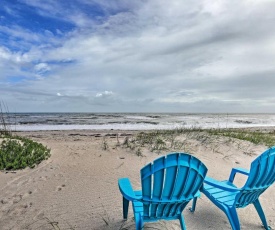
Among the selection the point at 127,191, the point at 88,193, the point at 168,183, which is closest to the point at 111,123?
the point at 88,193

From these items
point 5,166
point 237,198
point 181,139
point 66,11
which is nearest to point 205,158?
point 181,139

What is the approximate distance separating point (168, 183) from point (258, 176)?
1189mm

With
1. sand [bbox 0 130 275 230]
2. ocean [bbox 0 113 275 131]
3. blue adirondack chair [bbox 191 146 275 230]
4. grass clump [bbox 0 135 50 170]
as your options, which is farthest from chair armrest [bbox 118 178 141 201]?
ocean [bbox 0 113 275 131]

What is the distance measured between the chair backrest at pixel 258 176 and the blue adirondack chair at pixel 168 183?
0.65 metres

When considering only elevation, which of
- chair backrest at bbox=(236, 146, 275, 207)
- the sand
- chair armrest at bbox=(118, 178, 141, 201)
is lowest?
the sand

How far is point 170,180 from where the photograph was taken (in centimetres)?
258

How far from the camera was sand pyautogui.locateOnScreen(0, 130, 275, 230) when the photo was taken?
3.41 meters

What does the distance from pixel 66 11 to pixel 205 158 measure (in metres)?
6.01

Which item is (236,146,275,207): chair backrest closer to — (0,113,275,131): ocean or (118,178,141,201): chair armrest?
(118,178,141,201): chair armrest

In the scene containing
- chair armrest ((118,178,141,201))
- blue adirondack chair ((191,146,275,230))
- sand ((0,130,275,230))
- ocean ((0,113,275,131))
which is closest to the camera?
chair armrest ((118,178,141,201))

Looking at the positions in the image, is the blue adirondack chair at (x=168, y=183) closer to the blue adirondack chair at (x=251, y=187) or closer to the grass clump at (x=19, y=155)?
the blue adirondack chair at (x=251, y=187)

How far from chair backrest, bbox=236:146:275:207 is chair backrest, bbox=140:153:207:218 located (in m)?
0.65

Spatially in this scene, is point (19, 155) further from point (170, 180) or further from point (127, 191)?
point (170, 180)

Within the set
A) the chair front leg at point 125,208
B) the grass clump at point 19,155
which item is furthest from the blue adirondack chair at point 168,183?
the grass clump at point 19,155
